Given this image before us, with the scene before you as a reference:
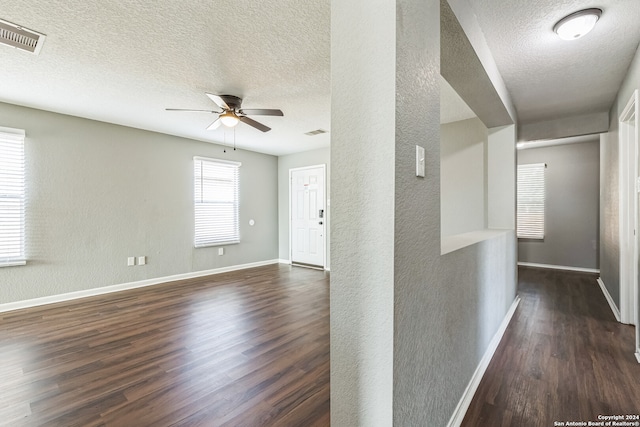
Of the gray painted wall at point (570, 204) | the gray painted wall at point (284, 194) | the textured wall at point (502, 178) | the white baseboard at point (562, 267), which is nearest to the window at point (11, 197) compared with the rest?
the gray painted wall at point (284, 194)

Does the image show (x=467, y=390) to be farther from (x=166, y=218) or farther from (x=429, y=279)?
(x=166, y=218)

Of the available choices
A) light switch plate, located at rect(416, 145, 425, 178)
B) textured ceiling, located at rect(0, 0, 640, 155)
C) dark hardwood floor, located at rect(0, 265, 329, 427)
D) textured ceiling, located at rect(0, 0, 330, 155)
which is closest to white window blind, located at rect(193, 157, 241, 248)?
textured ceiling, located at rect(0, 0, 330, 155)

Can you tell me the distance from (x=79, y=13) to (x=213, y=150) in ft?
12.1

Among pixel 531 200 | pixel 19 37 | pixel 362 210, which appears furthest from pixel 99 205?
pixel 531 200

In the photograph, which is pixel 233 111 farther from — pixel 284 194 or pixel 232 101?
pixel 284 194

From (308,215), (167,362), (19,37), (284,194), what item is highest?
(19,37)

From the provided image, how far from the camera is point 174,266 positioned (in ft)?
16.4

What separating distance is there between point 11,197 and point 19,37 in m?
2.39

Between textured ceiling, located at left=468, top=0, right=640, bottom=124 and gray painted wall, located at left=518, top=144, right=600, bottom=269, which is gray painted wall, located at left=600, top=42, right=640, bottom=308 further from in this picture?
gray painted wall, located at left=518, top=144, right=600, bottom=269

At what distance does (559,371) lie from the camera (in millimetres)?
2094

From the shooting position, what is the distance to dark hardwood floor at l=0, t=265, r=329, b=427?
1699 mm

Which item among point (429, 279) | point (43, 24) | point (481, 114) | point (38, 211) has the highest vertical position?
point (43, 24)

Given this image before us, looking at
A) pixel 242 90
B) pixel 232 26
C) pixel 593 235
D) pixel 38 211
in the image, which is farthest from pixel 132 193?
pixel 593 235

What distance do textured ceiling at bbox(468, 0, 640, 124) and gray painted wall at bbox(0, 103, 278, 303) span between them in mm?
4818
